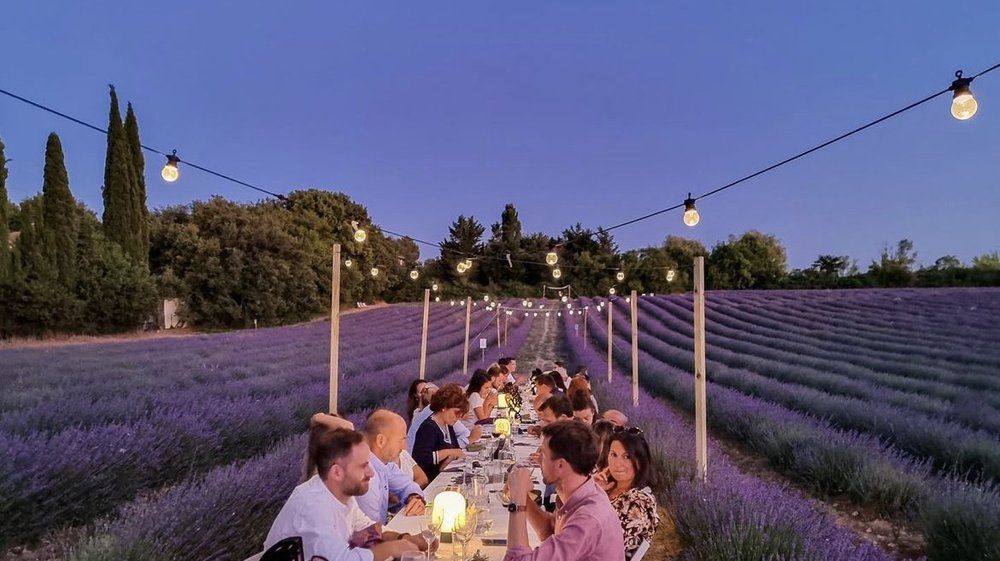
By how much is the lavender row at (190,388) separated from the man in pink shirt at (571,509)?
3915mm

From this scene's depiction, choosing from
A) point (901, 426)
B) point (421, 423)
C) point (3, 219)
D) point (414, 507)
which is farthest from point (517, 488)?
point (3, 219)

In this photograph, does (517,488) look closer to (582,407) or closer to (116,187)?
(582,407)

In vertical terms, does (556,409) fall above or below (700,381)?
below

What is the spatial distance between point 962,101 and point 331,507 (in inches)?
141

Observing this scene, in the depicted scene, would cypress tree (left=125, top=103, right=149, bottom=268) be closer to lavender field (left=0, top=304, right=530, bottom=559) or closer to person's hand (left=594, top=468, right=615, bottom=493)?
lavender field (left=0, top=304, right=530, bottom=559)

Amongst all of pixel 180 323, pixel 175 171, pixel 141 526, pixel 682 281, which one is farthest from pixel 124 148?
pixel 682 281

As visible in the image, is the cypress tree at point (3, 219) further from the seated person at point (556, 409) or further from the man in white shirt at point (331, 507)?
the man in white shirt at point (331, 507)

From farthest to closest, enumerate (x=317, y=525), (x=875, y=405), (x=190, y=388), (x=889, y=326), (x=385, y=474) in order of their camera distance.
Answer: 1. (x=889, y=326)
2. (x=190, y=388)
3. (x=875, y=405)
4. (x=385, y=474)
5. (x=317, y=525)

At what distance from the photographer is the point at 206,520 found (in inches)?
121

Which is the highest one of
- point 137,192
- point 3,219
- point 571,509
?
point 137,192

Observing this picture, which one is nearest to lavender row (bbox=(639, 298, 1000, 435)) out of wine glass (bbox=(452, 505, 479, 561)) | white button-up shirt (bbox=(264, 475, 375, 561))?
wine glass (bbox=(452, 505, 479, 561))

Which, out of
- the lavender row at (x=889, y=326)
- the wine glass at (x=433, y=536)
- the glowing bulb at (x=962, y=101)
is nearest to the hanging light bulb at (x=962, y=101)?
the glowing bulb at (x=962, y=101)

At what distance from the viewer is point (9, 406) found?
6051 mm

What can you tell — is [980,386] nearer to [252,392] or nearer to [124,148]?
[252,392]
